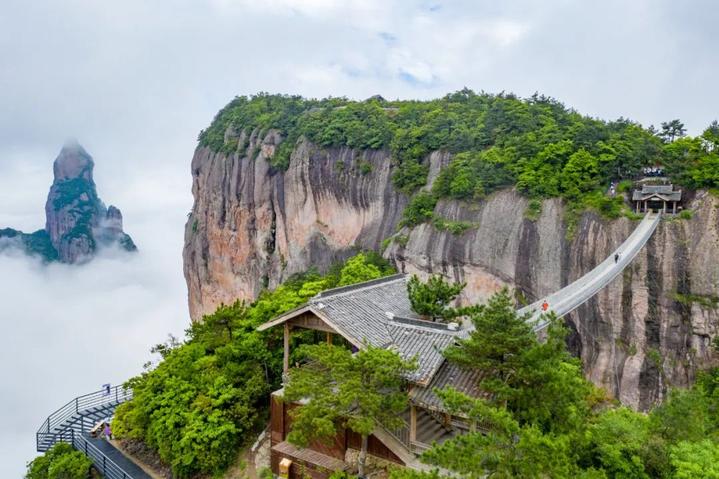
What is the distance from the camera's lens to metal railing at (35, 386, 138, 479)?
53.9 ft

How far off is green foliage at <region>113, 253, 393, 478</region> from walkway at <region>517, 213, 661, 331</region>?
11.0m

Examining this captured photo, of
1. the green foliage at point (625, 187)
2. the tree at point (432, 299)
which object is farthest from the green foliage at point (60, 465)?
the green foliage at point (625, 187)

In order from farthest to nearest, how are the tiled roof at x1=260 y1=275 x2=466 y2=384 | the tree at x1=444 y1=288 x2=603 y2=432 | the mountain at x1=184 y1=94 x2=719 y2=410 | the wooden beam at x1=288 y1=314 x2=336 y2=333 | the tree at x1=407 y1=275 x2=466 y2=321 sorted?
1. the mountain at x1=184 y1=94 x2=719 y2=410
2. the tree at x1=407 y1=275 x2=466 y2=321
3. the wooden beam at x1=288 y1=314 x2=336 y2=333
4. the tiled roof at x1=260 y1=275 x2=466 y2=384
5. the tree at x1=444 y1=288 x2=603 y2=432

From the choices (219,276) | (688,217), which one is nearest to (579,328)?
(688,217)

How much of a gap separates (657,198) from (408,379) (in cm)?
1818

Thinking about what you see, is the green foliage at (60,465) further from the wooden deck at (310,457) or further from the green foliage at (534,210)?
the green foliage at (534,210)

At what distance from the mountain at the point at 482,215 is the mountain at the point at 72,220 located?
162ft

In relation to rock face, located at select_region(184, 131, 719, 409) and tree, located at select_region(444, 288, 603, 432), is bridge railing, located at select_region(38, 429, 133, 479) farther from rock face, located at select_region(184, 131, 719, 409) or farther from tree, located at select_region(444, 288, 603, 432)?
rock face, located at select_region(184, 131, 719, 409)

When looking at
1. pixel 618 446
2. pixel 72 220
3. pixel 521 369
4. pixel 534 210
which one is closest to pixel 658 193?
pixel 534 210

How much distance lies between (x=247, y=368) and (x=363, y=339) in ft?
17.2

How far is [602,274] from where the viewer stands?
69.3 ft

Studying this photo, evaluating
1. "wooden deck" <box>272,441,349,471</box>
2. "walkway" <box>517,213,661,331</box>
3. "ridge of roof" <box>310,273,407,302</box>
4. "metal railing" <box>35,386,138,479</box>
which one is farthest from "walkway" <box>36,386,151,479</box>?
"walkway" <box>517,213,661,331</box>

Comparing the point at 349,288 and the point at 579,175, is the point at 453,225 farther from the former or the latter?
the point at 349,288

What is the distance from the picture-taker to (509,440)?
25.0 feet
